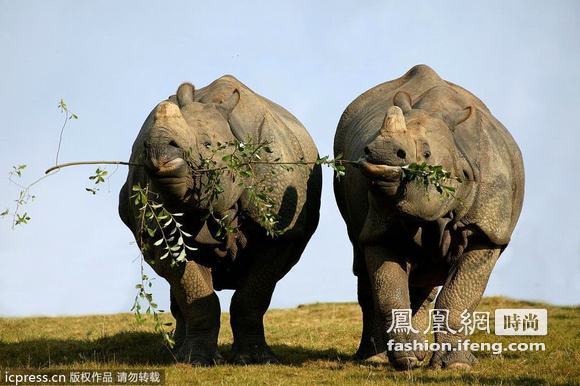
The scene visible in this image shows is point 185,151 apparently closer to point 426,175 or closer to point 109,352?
point 426,175

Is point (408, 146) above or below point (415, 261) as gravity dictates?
above

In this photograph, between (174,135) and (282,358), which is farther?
(282,358)

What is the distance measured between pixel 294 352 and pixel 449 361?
10.8 feet

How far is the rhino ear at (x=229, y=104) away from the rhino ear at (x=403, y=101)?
1930mm

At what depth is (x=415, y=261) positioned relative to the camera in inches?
565

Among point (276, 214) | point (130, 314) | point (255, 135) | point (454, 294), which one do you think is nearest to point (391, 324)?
point (454, 294)

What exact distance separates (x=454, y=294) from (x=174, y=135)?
350 cm

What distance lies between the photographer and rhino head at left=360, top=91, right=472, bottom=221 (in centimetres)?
1270

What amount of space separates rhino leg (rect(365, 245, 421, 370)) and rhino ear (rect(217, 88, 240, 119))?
2319 mm

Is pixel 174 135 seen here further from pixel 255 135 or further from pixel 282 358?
pixel 282 358

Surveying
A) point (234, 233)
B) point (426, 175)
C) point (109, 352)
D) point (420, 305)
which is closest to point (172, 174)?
point (234, 233)

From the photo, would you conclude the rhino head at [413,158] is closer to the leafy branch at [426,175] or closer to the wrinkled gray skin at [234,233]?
the leafy branch at [426,175]

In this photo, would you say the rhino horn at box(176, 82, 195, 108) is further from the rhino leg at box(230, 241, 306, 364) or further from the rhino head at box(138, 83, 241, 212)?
the rhino leg at box(230, 241, 306, 364)

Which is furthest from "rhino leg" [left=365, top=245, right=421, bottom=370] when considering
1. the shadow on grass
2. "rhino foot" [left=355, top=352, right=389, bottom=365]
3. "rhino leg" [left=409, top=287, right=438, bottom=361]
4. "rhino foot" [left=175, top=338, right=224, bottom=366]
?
"rhino leg" [left=409, top=287, right=438, bottom=361]
